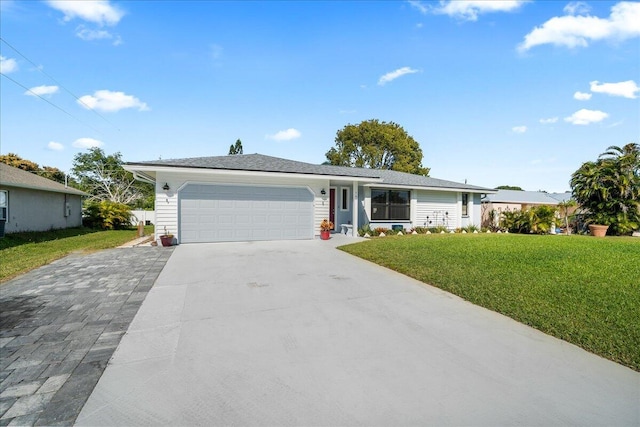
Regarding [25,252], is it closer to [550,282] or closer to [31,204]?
[31,204]

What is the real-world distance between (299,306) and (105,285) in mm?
3701

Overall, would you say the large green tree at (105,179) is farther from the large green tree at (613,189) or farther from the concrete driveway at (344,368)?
the large green tree at (613,189)

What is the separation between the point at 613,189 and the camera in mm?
14820

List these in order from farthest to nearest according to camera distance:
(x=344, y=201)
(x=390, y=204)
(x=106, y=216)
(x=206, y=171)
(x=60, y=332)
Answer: (x=106, y=216) < (x=390, y=204) < (x=344, y=201) < (x=206, y=171) < (x=60, y=332)

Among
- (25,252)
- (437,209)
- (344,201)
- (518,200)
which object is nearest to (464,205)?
(437,209)

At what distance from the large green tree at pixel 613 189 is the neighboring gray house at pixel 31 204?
26.7 meters

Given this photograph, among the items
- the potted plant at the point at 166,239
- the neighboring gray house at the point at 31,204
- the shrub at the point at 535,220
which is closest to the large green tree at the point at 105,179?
the neighboring gray house at the point at 31,204

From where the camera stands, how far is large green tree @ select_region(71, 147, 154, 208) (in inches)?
1209

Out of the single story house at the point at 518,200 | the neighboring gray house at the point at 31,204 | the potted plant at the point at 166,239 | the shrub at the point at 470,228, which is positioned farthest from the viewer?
the single story house at the point at 518,200

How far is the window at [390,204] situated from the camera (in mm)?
14614

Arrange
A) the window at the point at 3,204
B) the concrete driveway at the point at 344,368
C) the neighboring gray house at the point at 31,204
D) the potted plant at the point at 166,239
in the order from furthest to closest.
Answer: the neighboring gray house at the point at 31,204 < the window at the point at 3,204 < the potted plant at the point at 166,239 < the concrete driveway at the point at 344,368

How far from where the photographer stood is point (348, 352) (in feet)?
9.96

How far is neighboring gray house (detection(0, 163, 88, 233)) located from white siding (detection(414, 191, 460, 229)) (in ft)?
60.2

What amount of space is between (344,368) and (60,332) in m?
3.30
